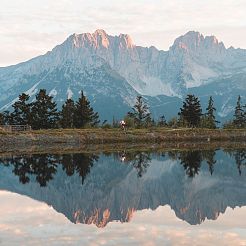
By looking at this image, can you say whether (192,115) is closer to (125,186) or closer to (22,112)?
(22,112)

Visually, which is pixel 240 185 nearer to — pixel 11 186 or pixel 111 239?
pixel 11 186

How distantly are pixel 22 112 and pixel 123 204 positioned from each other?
103 metres

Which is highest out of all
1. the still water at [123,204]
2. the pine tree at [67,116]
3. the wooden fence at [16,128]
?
the pine tree at [67,116]

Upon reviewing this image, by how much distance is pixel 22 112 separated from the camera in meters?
133

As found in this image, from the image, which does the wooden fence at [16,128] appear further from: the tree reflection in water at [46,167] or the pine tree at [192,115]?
the pine tree at [192,115]

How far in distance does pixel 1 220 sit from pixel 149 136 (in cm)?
9913

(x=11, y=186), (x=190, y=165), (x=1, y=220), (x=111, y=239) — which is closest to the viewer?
(x=111, y=239)

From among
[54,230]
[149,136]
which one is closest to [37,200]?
[54,230]

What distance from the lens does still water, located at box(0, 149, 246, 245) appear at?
78.4 ft

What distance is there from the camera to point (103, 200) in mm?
36844

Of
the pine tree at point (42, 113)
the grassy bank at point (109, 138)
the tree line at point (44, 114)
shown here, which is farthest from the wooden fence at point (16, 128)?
the pine tree at point (42, 113)

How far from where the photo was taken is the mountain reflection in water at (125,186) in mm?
32094

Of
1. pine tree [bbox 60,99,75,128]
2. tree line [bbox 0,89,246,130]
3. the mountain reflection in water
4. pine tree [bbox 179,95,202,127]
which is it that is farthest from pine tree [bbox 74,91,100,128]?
the mountain reflection in water

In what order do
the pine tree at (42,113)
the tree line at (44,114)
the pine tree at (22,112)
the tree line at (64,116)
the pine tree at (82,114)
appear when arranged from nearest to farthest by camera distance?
the pine tree at (22,112) < the tree line at (44,114) < the tree line at (64,116) < the pine tree at (42,113) < the pine tree at (82,114)
